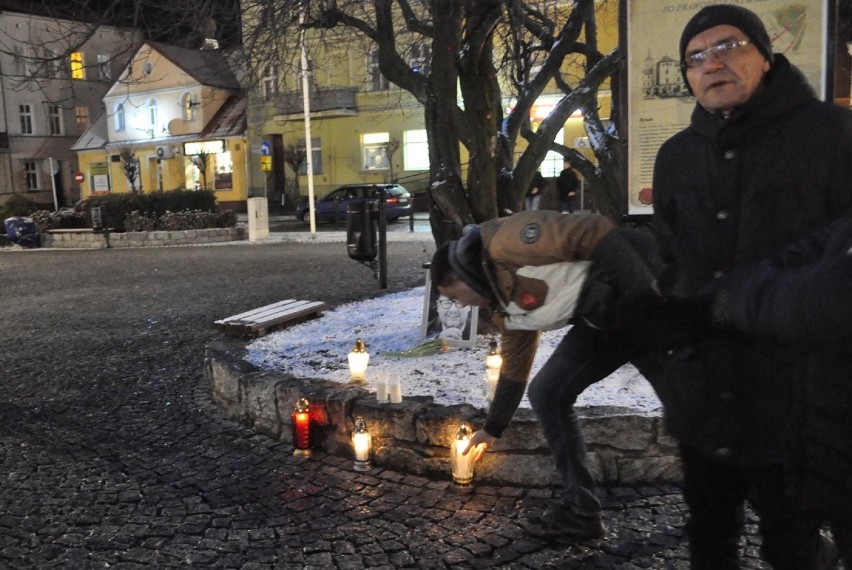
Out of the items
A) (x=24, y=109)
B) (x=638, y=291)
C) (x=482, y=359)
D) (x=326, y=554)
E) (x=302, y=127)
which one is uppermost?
(x=24, y=109)

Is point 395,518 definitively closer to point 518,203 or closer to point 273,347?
point 273,347

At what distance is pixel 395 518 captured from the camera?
140 inches

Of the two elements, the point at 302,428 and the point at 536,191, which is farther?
the point at 536,191

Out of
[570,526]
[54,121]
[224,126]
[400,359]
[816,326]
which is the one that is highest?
[54,121]

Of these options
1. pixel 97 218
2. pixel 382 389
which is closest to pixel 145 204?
pixel 97 218

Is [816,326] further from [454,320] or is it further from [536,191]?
[536,191]

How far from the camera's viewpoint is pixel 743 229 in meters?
1.82

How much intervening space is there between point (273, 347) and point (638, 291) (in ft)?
15.8

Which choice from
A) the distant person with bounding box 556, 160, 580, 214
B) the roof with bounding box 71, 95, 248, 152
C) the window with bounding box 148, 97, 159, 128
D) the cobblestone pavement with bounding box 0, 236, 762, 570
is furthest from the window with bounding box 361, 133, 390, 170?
the cobblestone pavement with bounding box 0, 236, 762, 570

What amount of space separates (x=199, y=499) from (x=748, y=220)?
3199mm

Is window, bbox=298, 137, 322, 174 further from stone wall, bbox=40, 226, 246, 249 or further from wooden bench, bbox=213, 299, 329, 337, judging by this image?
wooden bench, bbox=213, 299, 329, 337

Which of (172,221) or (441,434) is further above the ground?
(172,221)

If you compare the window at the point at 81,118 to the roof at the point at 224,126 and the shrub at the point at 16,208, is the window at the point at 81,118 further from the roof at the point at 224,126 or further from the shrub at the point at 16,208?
the shrub at the point at 16,208

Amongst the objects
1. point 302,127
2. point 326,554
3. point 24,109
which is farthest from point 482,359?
point 24,109
